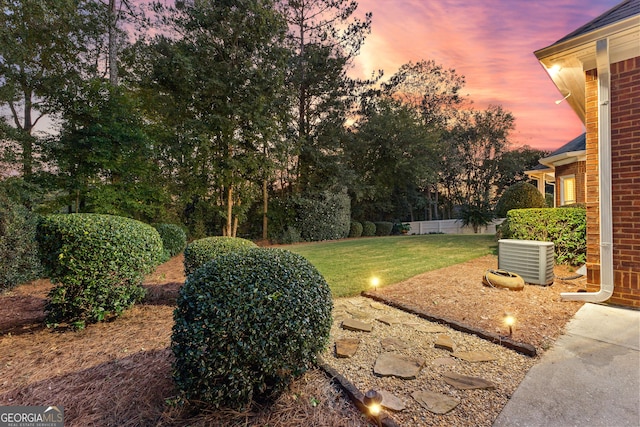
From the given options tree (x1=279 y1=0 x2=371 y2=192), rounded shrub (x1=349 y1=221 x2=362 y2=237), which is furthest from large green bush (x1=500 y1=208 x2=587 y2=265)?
rounded shrub (x1=349 y1=221 x2=362 y2=237)

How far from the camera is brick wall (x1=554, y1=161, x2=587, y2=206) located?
8539 millimetres

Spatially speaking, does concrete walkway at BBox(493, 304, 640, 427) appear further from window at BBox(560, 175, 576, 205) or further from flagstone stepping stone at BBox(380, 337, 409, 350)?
window at BBox(560, 175, 576, 205)

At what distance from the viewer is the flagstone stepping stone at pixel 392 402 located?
182 centimetres

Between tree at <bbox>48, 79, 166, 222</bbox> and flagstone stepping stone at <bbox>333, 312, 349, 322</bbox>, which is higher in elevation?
tree at <bbox>48, 79, 166, 222</bbox>

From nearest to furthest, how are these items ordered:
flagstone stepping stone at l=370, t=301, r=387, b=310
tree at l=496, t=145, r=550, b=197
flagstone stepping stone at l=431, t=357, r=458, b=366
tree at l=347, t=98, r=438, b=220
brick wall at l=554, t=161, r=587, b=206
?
flagstone stepping stone at l=431, t=357, r=458, b=366, flagstone stepping stone at l=370, t=301, r=387, b=310, brick wall at l=554, t=161, r=587, b=206, tree at l=347, t=98, r=438, b=220, tree at l=496, t=145, r=550, b=197

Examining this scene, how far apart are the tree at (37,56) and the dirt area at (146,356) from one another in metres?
6.45

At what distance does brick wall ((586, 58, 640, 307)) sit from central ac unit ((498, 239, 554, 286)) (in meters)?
0.61

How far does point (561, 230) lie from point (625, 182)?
216cm

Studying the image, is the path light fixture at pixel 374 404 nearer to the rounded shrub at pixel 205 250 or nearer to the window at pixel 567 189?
the rounded shrub at pixel 205 250

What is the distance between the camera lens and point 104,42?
10.1 meters

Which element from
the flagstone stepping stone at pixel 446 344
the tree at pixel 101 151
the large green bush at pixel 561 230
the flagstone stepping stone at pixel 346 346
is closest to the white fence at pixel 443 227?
the large green bush at pixel 561 230

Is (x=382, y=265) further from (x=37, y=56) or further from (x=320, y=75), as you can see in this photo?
(x=37, y=56)

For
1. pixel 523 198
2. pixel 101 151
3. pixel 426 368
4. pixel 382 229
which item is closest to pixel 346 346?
pixel 426 368

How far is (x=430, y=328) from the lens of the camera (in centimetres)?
315
